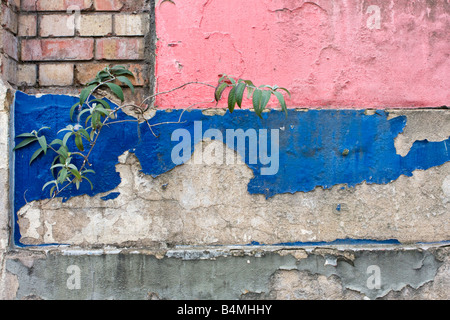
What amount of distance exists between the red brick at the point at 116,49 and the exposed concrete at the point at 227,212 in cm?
51

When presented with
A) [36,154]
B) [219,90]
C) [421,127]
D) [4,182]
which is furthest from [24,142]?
[421,127]

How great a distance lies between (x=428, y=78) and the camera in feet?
6.42

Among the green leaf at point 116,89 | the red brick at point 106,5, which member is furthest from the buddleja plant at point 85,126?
the red brick at point 106,5

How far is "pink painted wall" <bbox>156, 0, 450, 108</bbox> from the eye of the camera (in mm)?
1931

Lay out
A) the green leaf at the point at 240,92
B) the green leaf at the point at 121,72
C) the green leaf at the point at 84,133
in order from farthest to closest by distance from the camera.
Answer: the green leaf at the point at 121,72
the green leaf at the point at 84,133
the green leaf at the point at 240,92

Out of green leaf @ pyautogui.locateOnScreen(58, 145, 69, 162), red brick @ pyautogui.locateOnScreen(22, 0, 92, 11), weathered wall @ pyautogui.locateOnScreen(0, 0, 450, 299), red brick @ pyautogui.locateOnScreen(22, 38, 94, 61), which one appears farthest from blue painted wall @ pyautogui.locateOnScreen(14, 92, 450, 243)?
red brick @ pyautogui.locateOnScreen(22, 0, 92, 11)

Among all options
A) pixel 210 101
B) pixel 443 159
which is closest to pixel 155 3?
pixel 210 101

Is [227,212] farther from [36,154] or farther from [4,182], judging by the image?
[4,182]

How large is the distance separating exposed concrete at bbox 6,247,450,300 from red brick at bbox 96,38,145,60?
0.97 metres

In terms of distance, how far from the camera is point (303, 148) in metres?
1.91

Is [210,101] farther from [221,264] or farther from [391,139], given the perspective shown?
[391,139]

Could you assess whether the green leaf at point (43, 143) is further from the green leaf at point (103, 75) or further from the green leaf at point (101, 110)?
the green leaf at point (103, 75)

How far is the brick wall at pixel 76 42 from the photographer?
1955mm

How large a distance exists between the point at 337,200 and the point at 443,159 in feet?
1.87
